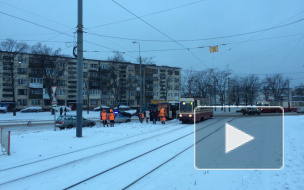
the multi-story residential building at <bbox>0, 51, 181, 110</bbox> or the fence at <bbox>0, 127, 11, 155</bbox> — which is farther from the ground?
the multi-story residential building at <bbox>0, 51, 181, 110</bbox>

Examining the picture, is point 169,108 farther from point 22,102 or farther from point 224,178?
point 22,102

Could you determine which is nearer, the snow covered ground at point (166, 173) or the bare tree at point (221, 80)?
the snow covered ground at point (166, 173)

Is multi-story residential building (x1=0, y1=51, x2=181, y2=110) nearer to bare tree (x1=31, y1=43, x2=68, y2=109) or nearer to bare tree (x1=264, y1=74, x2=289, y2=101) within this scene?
bare tree (x1=31, y1=43, x2=68, y2=109)

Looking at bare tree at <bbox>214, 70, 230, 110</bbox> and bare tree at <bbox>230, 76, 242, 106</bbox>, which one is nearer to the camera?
bare tree at <bbox>214, 70, 230, 110</bbox>

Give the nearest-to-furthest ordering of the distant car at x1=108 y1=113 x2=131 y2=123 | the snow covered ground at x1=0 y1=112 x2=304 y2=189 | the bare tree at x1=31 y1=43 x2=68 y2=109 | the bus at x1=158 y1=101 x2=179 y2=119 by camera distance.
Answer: the snow covered ground at x1=0 y1=112 x2=304 y2=189
the distant car at x1=108 y1=113 x2=131 y2=123
the bus at x1=158 y1=101 x2=179 y2=119
the bare tree at x1=31 y1=43 x2=68 y2=109

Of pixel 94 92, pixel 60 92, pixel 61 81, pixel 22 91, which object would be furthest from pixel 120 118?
pixel 22 91

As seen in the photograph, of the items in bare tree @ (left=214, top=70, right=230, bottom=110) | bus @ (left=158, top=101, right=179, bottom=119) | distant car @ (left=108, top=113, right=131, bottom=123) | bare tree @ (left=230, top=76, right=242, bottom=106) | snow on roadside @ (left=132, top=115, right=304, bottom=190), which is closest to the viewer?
snow on roadside @ (left=132, top=115, right=304, bottom=190)

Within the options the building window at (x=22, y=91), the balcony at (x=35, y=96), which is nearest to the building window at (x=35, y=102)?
the balcony at (x=35, y=96)

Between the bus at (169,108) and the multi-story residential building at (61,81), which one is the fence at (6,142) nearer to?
the bus at (169,108)

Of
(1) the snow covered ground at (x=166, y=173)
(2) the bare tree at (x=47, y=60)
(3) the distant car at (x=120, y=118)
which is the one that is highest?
(2) the bare tree at (x=47, y=60)

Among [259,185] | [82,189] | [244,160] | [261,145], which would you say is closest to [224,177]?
[259,185]

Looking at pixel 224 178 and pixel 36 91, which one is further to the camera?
pixel 36 91

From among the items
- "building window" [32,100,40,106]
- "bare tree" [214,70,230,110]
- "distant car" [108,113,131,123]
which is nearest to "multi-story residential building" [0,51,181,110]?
"building window" [32,100,40,106]

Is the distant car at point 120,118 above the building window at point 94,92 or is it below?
below
